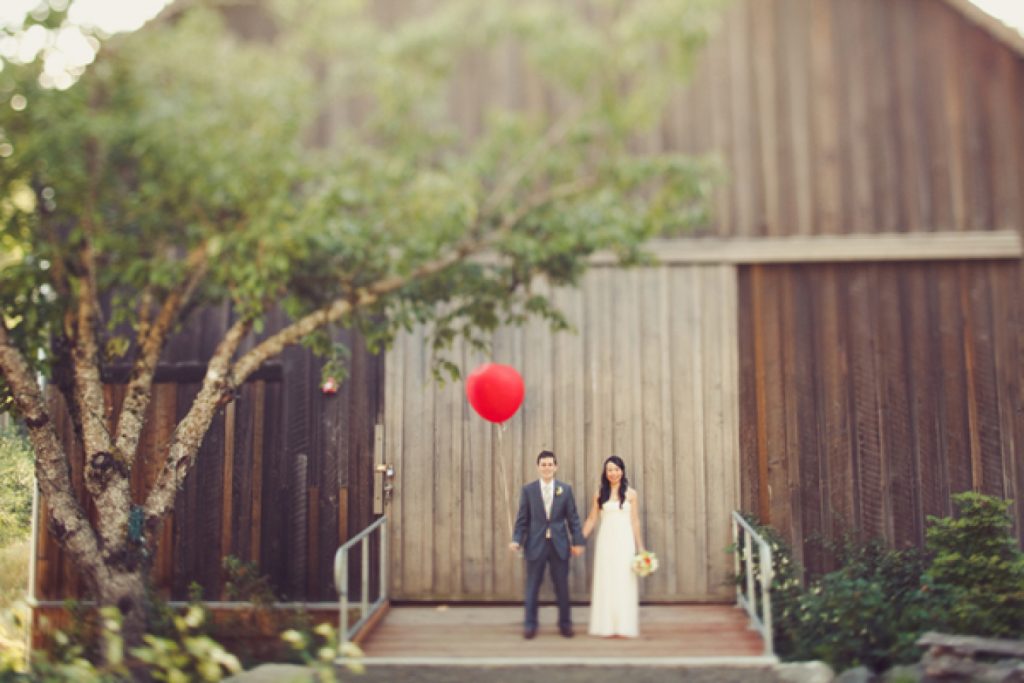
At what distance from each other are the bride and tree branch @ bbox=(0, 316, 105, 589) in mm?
3845

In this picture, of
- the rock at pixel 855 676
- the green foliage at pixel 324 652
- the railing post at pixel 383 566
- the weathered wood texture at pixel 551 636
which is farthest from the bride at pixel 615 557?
the railing post at pixel 383 566

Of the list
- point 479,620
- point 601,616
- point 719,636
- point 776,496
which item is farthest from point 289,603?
point 776,496

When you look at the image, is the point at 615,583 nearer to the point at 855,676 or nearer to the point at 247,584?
the point at 855,676

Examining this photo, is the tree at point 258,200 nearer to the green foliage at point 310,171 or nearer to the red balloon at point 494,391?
the green foliage at point 310,171

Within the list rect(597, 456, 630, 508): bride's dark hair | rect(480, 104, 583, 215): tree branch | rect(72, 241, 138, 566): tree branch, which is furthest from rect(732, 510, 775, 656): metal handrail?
rect(72, 241, 138, 566): tree branch

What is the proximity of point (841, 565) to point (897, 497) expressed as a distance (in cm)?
87

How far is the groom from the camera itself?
831cm

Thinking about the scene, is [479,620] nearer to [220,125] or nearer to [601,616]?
[601,616]

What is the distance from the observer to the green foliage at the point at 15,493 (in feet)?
35.2

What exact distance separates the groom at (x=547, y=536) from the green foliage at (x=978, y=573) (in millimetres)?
3033

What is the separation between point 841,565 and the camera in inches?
377

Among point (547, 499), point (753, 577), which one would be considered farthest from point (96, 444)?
point (753, 577)

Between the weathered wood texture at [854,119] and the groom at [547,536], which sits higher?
the weathered wood texture at [854,119]

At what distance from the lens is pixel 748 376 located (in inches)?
391
